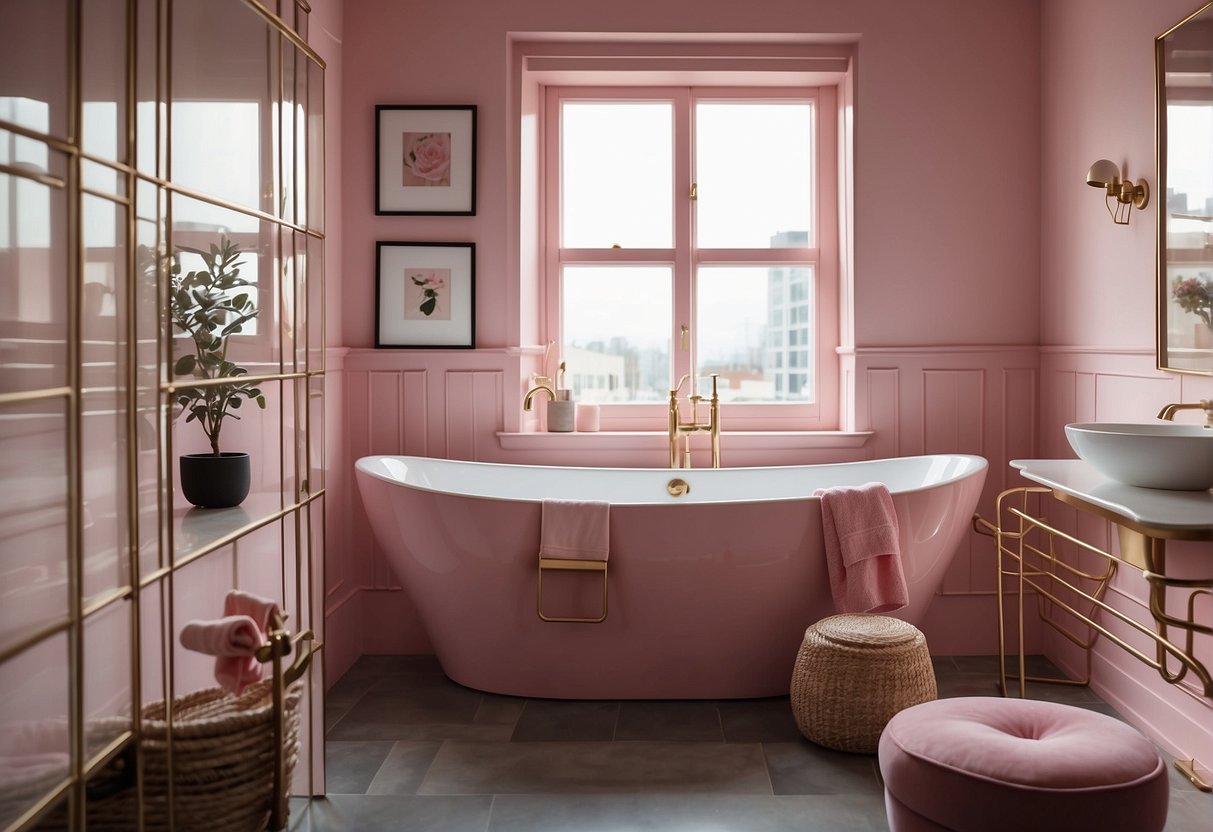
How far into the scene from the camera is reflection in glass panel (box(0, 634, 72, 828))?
133 centimetres

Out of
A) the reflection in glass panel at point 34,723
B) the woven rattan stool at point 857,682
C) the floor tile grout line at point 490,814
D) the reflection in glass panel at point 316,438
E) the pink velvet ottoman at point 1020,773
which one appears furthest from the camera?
the woven rattan stool at point 857,682

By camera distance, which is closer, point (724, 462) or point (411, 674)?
point (411, 674)

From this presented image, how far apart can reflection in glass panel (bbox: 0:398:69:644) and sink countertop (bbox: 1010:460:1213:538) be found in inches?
70.9

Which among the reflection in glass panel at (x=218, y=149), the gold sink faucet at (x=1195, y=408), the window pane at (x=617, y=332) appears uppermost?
the reflection in glass panel at (x=218, y=149)

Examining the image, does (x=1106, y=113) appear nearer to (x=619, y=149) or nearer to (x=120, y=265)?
(x=619, y=149)

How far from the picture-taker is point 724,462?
360 cm

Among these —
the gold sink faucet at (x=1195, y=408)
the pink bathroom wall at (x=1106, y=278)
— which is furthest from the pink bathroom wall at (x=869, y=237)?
the gold sink faucet at (x=1195, y=408)

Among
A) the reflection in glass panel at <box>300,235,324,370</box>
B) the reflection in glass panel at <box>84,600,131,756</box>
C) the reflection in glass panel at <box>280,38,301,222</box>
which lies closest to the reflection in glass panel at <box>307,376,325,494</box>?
the reflection in glass panel at <box>300,235,324,370</box>

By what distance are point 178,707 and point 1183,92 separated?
9.07 ft

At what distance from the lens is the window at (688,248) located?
388 cm

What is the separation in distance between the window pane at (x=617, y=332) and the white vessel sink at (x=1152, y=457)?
1932 millimetres

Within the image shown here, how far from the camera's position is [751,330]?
393 cm

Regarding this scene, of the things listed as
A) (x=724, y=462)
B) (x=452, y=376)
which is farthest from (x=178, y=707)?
(x=724, y=462)

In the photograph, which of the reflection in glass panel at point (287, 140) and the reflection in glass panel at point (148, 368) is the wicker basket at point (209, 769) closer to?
the reflection in glass panel at point (148, 368)
